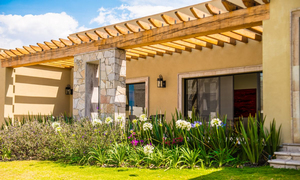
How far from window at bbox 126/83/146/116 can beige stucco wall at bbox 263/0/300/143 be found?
6.34m

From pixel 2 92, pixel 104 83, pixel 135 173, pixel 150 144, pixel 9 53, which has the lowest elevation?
pixel 135 173

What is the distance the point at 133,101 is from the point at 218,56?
13.5 ft

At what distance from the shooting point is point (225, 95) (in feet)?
31.6

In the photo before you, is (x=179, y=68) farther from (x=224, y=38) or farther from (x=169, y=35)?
(x=169, y=35)

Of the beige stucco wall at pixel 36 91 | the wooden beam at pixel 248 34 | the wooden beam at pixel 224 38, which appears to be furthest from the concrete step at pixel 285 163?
the beige stucco wall at pixel 36 91

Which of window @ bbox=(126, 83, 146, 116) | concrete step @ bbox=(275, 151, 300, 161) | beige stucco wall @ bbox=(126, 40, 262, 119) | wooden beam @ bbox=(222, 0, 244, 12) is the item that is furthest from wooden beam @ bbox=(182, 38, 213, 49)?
concrete step @ bbox=(275, 151, 300, 161)

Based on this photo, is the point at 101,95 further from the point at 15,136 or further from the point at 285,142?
the point at 285,142

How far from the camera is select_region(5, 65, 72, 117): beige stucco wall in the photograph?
11.2 m

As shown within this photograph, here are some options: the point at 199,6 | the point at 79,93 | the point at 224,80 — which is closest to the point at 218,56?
the point at 224,80

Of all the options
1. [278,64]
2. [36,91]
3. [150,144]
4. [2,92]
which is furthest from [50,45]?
[278,64]

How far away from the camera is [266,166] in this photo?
518cm

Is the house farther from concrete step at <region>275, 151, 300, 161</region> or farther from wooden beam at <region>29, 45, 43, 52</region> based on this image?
concrete step at <region>275, 151, 300, 161</region>

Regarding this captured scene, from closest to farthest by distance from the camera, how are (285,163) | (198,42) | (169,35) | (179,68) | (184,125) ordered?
1. (285,163)
2. (184,125)
3. (169,35)
4. (198,42)
5. (179,68)

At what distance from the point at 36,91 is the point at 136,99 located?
4.19m
